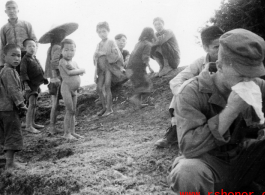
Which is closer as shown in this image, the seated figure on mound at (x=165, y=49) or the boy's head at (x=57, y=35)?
the boy's head at (x=57, y=35)

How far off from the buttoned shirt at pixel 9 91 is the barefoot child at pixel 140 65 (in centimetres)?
332

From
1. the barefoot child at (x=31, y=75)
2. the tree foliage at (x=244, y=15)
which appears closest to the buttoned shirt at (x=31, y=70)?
the barefoot child at (x=31, y=75)

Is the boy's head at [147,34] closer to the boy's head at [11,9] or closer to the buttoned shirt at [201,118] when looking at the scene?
the boy's head at [11,9]

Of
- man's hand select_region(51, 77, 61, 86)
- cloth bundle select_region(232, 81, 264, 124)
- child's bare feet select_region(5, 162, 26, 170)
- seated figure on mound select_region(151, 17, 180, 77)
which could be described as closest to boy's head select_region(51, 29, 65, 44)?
man's hand select_region(51, 77, 61, 86)

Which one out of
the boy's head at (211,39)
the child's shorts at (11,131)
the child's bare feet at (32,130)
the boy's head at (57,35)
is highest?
the boy's head at (211,39)

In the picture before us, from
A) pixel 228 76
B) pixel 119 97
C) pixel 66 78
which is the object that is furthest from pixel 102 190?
pixel 119 97

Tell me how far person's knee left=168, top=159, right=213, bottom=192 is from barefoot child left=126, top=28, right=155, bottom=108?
489cm

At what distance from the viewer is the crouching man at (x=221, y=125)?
6.17 feet

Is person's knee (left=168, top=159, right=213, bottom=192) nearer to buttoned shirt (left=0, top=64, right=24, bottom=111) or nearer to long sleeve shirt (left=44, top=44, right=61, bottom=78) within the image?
buttoned shirt (left=0, top=64, right=24, bottom=111)

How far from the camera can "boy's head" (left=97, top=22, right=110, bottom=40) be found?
656 centimetres

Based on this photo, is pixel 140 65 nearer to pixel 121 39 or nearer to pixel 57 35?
pixel 121 39

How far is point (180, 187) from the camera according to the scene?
1920 millimetres

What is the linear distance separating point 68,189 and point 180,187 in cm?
149

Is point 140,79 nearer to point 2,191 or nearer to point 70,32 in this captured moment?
point 70,32
